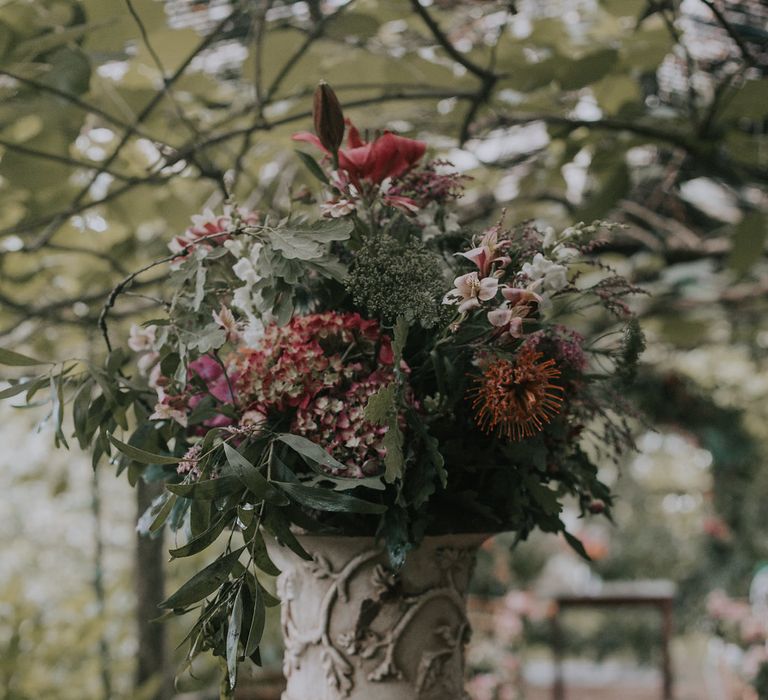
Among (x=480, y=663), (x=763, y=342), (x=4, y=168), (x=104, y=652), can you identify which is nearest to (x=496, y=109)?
(x=4, y=168)

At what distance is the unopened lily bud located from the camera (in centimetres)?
68

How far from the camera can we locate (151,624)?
1604 mm

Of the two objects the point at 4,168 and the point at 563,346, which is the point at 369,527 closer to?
the point at 563,346

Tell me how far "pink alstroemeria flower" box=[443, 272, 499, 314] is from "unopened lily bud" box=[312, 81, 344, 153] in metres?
0.19

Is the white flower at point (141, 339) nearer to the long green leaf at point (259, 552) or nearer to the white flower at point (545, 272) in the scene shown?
the long green leaf at point (259, 552)

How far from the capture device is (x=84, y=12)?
1.08 meters

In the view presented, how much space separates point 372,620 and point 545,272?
315 mm

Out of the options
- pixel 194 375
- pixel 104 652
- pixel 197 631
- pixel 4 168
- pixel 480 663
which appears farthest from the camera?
pixel 480 663

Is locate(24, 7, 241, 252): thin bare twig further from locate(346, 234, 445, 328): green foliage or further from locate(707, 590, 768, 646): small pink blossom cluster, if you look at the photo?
locate(707, 590, 768, 646): small pink blossom cluster

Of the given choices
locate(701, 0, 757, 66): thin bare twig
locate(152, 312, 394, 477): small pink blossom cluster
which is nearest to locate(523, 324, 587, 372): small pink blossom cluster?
locate(152, 312, 394, 477): small pink blossom cluster

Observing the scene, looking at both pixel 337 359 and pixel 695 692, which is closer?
pixel 337 359

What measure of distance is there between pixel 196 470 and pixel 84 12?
0.77 m

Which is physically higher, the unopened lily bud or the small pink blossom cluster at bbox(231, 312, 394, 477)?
the unopened lily bud

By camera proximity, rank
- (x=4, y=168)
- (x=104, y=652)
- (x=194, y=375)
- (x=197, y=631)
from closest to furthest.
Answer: (x=197, y=631) → (x=194, y=375) → (x=4, y=168) → (x=104, y=652)
